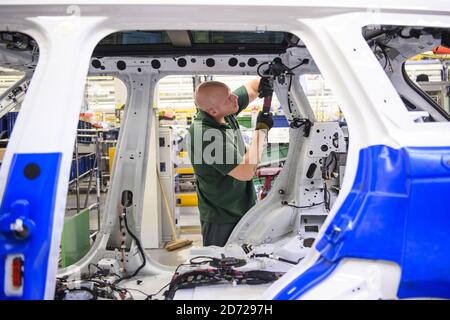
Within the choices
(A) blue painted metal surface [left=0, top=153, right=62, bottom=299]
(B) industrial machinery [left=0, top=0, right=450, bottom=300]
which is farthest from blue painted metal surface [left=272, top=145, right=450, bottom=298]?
(A) blue painted metal surface [left=0, top=153, right=62, bottom=299]

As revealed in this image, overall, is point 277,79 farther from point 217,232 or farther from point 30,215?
point 30,215

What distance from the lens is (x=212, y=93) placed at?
10.1 ft

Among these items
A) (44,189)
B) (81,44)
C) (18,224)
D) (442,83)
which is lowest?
(18,224)

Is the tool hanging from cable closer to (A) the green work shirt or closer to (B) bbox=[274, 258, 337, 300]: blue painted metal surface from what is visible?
(A) the green work shirt

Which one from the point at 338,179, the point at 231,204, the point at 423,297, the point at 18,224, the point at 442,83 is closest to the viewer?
the point at 18,224

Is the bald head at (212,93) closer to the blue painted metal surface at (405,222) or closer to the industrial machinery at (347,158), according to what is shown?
the industrial machinery at (347,158)

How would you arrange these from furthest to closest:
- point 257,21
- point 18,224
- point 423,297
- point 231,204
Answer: point 231,204
point 257,21
point 423,297
point 18,224

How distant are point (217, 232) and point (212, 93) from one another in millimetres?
1332

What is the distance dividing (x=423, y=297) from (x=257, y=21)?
1.21 m

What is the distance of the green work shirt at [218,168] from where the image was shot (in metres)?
3.02

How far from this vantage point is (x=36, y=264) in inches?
45.2

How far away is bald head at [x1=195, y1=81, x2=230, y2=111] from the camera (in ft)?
10.0
